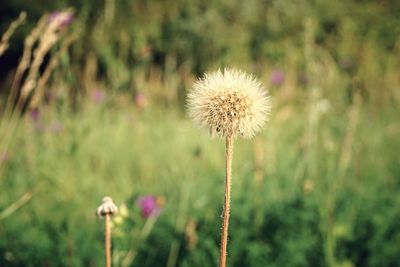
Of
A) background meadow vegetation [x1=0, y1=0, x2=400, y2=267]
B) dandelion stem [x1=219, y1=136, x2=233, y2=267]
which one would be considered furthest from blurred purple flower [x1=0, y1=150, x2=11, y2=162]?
dandelion stem [x1=219, y1=136, x2=233, y2=267]

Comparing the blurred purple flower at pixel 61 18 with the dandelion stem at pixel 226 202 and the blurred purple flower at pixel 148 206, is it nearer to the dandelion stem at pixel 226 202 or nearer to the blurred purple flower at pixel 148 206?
→ the blurred purple flower at pixel 148 206

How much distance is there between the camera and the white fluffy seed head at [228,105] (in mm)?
866

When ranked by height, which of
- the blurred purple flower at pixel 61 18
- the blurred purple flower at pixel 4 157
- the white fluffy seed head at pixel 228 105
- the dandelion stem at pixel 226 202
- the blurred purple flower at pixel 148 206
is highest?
the blurred purple flower at pixel 61 18

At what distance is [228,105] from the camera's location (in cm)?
88

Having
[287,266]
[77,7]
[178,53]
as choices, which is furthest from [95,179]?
[77,7]

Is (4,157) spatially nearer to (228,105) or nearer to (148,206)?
(148,206)

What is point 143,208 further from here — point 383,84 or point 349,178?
point 383,84

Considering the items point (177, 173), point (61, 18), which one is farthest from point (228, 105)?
point (177, 173)

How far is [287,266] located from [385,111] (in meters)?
3.34

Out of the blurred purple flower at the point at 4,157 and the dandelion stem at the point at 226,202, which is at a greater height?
the blurred purple flower at the point at 4,157

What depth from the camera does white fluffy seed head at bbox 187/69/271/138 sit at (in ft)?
2.84

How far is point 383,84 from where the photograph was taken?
4793 millimetres

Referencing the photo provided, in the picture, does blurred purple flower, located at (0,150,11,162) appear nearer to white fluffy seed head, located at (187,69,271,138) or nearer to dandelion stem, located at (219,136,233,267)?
white fluffy seed head, located at (187,69,271,138)

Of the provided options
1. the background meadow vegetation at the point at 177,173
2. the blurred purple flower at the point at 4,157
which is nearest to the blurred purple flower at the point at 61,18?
the background meadow vegetation at the point at 177,173
